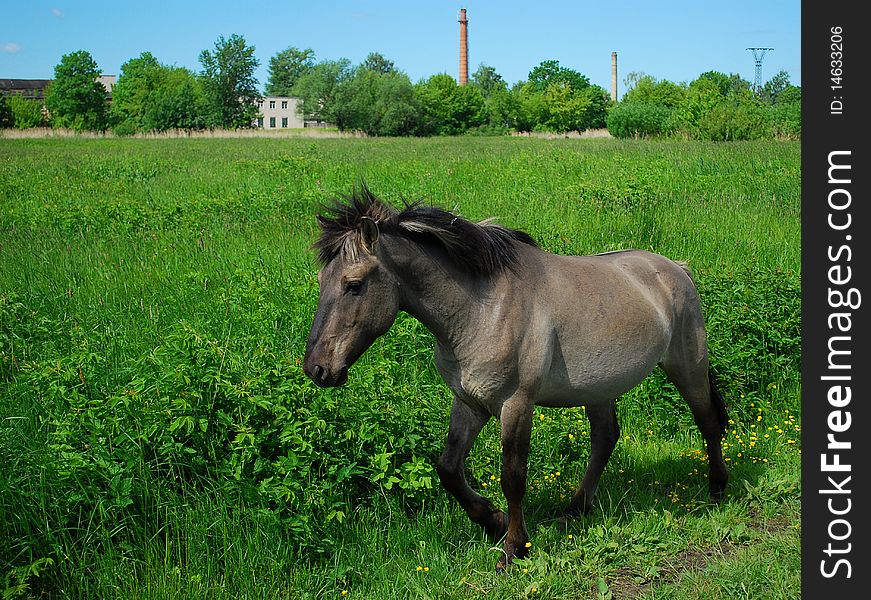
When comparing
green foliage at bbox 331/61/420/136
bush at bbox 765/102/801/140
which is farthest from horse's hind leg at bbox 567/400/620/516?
green foliage at bbox 331/61/420/136

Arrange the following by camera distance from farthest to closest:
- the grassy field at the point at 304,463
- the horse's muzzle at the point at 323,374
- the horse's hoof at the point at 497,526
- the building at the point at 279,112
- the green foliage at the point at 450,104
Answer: the building at the point at 279,112, the green foliage at the point at 450,104, the horse's hoof at the point at 497,526, the grassy field at the point at 304,463, the horse's muzzle at the point at 323,374

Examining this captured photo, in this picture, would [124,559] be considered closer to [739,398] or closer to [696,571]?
[696,571]

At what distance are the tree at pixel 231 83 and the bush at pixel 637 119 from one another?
4567 cm

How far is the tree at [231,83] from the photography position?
3477 inches

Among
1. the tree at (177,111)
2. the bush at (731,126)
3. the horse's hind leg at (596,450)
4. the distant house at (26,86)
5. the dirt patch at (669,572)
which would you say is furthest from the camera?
the distant house at (26,86)

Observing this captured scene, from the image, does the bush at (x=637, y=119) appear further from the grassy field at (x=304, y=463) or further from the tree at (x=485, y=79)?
the tree at (x=485, y=79)

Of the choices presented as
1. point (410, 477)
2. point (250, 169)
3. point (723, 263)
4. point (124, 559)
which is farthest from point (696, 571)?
point (250, 169)

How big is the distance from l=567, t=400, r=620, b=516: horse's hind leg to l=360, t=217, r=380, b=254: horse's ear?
7.26 feet

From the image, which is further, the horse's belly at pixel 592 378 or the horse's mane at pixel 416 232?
the horse's belly at pixel 592 378

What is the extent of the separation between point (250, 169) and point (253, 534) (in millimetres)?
18369

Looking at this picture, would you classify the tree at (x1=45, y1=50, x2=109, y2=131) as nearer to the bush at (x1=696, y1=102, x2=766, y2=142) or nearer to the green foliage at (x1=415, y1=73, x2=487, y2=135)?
the green foliage at (x1=415, y1=73, x2=487, y2=135)

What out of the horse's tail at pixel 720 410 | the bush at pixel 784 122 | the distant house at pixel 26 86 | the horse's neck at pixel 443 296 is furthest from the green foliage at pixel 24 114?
the horse's neck at pixel 443 296

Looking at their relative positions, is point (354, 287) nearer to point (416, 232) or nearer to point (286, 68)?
point (416, 232)
